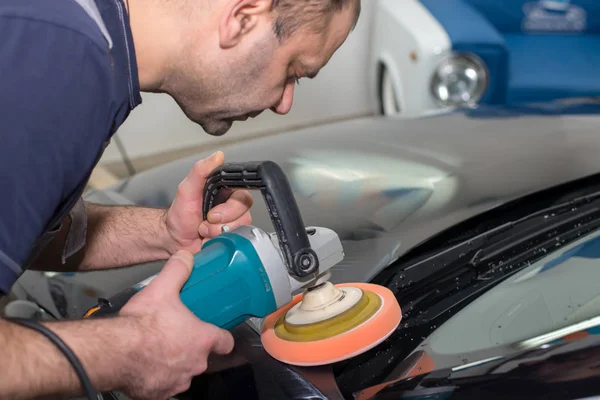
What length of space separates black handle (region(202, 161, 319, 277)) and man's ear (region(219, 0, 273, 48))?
0.54ft

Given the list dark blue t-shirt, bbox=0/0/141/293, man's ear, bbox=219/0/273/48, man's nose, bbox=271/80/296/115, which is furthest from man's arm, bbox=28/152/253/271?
dark blue t-shirt, bbox=0/0/141/293

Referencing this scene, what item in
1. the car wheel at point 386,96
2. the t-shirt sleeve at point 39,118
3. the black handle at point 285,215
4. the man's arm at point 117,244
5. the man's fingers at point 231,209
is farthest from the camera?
the car wheel at point 386,96

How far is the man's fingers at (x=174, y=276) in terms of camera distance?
0.85 m

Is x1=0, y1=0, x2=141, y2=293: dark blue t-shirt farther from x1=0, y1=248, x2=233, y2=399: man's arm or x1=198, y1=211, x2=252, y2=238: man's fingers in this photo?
x1=198, y1=211, x2=252, y2=238: man's fingers

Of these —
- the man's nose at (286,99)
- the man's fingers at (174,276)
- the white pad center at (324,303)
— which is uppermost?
the man's nose at (286,99)

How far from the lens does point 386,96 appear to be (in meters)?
3.11

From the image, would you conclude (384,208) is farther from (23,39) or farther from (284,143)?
(23,39)

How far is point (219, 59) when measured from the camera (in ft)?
3.09

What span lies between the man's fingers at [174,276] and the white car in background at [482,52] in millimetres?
1474

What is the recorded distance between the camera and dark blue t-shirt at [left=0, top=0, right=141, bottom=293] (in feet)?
2.36

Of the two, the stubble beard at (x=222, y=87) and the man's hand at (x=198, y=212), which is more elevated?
the stubble beard at (x=222, y=87)

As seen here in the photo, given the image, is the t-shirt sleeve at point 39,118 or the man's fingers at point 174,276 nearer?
the t-shirt sleeve at point 39,118

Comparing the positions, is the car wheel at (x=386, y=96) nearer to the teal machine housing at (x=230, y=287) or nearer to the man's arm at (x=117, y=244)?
the man's arm at (x=117, y=244)

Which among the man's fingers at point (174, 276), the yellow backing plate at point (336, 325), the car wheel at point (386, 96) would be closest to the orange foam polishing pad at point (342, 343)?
the yellow backing plate at point (336, 325)
